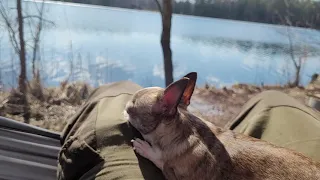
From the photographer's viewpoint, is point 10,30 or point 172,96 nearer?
point 172,96

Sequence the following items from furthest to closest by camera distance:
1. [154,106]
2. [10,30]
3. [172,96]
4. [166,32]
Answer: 1. [166,32]
2. [10,30]
3. [154,106]
4. [172,96]

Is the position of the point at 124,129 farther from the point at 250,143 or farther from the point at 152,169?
the point at 250,143

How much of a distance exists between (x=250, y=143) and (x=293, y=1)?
1011 centimetres

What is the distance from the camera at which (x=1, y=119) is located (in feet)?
9.43

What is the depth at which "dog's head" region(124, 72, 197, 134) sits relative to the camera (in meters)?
1.96

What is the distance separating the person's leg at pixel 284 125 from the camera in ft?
6.55

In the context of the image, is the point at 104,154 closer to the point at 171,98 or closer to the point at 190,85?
the point at 171,98

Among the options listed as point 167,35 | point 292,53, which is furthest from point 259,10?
point 167,35

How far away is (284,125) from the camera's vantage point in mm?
2143

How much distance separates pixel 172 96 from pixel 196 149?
0.28 m

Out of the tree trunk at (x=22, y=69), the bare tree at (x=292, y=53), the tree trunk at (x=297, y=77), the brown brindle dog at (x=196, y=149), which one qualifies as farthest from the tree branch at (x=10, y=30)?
the tree trunk at (x=297, y=77)

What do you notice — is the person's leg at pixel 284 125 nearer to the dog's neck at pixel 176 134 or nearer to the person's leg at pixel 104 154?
the dog's neck at pixel 176 134

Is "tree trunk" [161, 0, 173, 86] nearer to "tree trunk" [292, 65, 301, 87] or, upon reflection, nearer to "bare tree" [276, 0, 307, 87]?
"bare tree" [276, 0, 307, 87]

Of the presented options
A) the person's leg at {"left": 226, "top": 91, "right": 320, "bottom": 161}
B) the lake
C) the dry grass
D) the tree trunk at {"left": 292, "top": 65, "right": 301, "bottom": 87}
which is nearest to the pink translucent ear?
the person's leg at {"left": 226, "top": 91, "right": 320, "bottom": 161}
